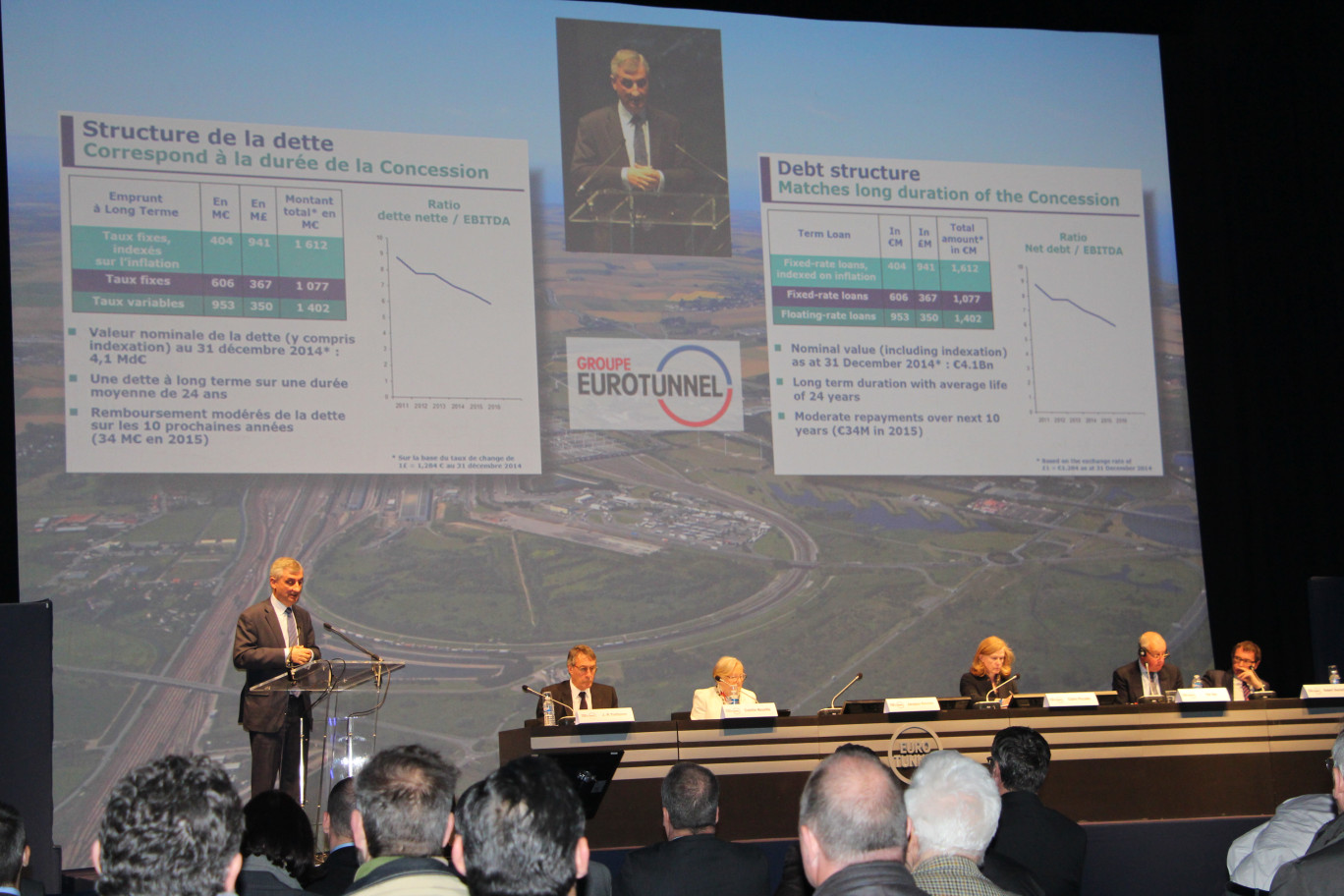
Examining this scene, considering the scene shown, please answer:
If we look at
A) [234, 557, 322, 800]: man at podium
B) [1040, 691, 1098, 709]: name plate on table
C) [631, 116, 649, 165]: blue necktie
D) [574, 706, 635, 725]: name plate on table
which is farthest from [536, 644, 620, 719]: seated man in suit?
[631, 116, 649, 165]: blue necktie

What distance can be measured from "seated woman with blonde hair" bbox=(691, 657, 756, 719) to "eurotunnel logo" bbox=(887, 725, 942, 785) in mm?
791

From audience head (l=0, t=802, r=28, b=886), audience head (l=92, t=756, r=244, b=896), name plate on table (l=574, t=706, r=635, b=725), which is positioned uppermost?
audience head (l=92, t=756, r=244, b=896)

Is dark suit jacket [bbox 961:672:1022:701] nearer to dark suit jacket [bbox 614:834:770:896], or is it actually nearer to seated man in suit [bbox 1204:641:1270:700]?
seated man in suit [bbox 1204:641:1270:700]

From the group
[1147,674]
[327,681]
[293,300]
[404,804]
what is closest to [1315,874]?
[404,804]

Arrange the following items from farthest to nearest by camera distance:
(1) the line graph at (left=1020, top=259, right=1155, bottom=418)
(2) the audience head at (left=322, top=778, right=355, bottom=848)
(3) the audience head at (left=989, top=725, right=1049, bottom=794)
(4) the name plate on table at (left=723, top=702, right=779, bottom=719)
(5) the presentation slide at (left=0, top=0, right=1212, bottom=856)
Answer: (1) the line graph at (left=1020, top=259, right=1155, bottom=418), (5) the presentation slide at (left=0, top=0, right=1212, bottom=856), (4) the name plate on table at (left=723, top=702, right=779, bottom=719), (3) the audience head at (left=989, top=725, right=1049, bottom=794), (2) the audience head at (left=322, top=778, right=355, bottom=848)

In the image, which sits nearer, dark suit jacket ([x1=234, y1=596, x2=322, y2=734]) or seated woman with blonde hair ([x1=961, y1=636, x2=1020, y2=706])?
dark suit jacket ([x1=234, y1=596, x2=322, y2=734])

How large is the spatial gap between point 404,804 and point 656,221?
5.04 meters

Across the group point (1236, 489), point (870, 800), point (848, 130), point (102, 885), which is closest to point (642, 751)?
point (870, 800)

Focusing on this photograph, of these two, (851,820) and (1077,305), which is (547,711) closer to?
(851,820)

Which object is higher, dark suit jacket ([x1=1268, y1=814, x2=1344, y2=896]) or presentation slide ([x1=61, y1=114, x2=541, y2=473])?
presentation slide ([x1=61, y1=114, x2=541, y2=473])

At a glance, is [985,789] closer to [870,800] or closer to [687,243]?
[870,800]

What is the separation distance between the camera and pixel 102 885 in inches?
60.1

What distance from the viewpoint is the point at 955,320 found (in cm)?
682

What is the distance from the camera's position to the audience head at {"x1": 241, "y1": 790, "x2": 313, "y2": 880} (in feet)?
8.54
